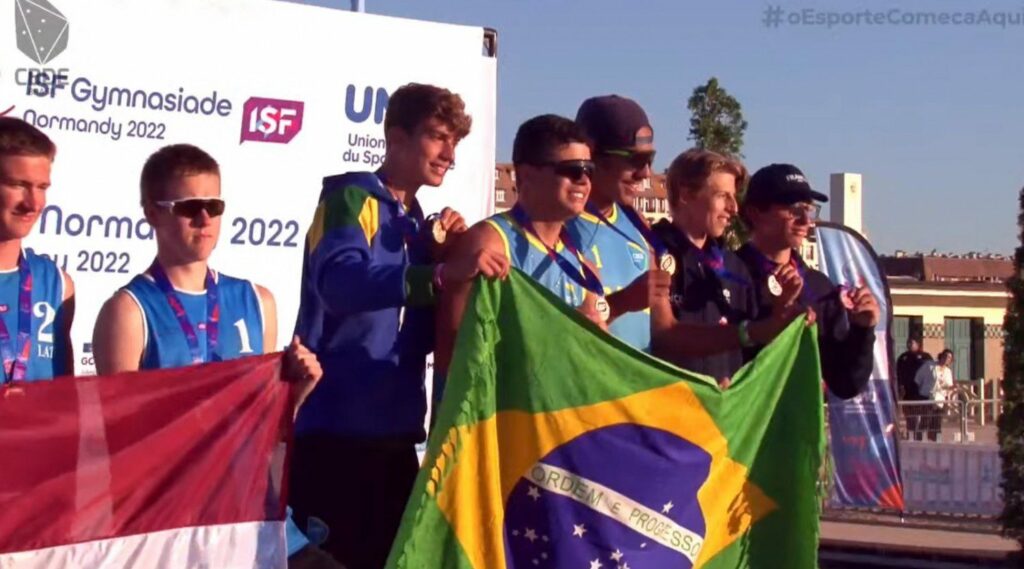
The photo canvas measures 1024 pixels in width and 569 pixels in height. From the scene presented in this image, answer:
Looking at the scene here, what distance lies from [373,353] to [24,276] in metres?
1.02

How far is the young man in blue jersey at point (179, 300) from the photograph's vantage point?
4238mm

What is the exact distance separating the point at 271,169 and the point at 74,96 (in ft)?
3.31

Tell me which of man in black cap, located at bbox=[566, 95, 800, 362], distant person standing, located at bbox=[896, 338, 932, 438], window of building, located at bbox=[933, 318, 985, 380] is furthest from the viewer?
window of building, located at bbox=[933, 318, 985, 380]

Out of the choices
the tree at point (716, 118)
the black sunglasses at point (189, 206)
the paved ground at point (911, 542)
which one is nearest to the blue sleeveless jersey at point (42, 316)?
the black sunglasses at point (189, 206)

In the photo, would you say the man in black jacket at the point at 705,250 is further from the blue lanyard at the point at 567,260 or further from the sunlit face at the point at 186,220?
the sunlit face at the point at 186,220

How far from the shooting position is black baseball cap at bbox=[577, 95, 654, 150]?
18.3 ft

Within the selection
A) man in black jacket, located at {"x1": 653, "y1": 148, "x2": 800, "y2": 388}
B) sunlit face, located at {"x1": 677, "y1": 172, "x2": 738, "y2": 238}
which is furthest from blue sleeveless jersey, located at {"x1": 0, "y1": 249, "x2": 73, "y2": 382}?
sunlit face, located at {"x1": 677, "y1": 172, "x2": 738, "y2": 238}

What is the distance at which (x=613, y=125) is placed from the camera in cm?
558

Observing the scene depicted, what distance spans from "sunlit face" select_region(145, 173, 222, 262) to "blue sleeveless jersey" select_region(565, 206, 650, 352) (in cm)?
143

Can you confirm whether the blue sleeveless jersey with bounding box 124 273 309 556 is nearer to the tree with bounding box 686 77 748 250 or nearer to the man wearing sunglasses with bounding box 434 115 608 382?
the man wearing sunglasses with bounding box 434 115 608 382

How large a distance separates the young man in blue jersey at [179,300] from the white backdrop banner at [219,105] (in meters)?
2.23

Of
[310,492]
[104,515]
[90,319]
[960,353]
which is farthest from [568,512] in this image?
[960,353]

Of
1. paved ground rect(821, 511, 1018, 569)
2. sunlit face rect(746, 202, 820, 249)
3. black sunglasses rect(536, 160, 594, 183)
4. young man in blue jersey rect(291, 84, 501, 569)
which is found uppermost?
black sunglasses rect(536, 160, 594, 183)

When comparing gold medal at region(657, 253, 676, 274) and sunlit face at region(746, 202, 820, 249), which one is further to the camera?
sunlit face at region(746, 202, 820, 249)
